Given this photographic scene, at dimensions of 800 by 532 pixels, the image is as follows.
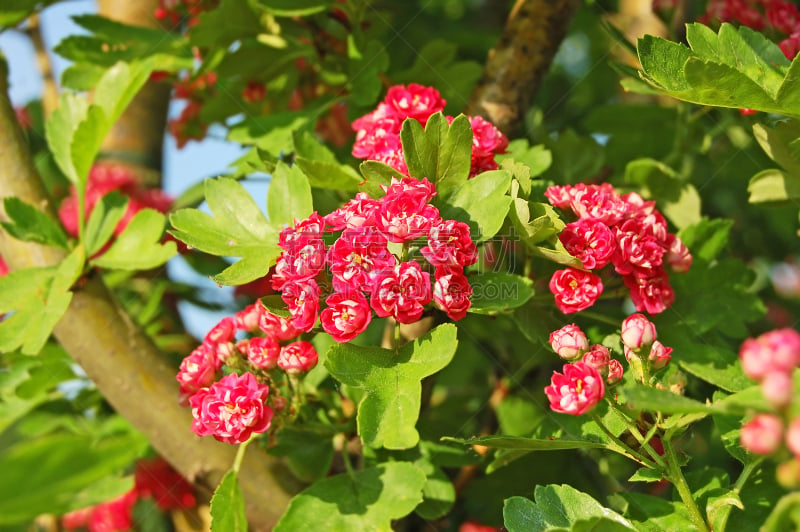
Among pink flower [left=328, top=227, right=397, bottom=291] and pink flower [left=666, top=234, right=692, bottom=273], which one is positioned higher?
pink flower [left=328, top=227, right=397, bottom=291]

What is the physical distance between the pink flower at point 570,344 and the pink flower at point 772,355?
28 centimetres

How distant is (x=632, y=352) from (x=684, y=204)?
0.51m

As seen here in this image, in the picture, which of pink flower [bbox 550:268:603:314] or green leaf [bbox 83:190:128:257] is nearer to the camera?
pink flower [bbox 550:268:603:314]

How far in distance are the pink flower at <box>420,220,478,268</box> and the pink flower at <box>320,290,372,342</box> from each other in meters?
0.10

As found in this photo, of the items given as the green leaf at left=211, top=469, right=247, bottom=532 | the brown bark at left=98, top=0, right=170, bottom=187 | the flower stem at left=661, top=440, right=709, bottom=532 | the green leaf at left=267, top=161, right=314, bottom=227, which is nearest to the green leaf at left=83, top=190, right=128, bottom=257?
the green leaf at left=267, top=161, right=314, bottom=227

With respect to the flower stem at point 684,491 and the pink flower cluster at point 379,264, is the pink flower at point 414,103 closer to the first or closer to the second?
the pink flower cluster at point 379,264

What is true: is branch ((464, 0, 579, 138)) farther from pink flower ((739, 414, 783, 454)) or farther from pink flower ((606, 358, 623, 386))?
pink flower ((739, 414, 783, 454))

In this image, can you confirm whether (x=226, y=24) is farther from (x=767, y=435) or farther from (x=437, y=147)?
(x=767, y=435)

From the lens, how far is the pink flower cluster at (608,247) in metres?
1.02

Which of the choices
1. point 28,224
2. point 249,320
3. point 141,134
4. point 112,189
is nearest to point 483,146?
point 249,320

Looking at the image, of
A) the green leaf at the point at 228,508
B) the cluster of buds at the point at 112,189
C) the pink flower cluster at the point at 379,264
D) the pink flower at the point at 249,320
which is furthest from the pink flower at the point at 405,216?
the cluster of buds at the point at 112,189

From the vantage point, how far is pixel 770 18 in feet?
4.36

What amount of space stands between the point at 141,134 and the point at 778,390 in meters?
1.92

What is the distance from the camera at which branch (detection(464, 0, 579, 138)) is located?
55.5 inches
